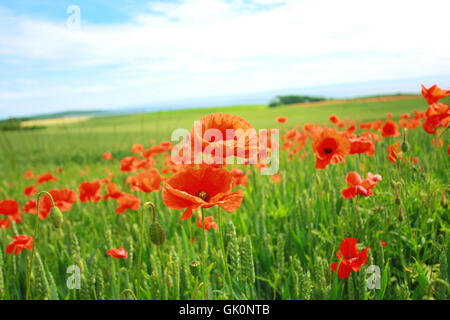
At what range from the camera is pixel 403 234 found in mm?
1424

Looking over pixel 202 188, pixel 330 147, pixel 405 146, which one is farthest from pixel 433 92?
pixel 202 188

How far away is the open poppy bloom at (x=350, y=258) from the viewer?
3.40 feet

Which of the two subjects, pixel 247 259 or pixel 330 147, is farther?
pixel 330 147

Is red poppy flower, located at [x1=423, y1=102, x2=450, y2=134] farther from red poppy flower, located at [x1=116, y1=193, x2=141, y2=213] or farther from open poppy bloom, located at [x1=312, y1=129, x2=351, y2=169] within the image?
red poppy flower, located at [x1=116, y1=193, x2=141, y2=213]

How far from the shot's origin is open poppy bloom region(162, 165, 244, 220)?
67 centimetres

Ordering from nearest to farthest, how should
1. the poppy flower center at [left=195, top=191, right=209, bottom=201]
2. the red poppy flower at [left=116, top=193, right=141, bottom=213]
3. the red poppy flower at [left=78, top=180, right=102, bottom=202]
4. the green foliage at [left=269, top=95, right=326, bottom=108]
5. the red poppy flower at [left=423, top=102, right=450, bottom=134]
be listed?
1. the poppy flower center at [left=195, top=191, right=209, bottom=201]
2. the red poppy flower at [left=423, top=102, right=450, bottom=134]
3. the red poppy flower at [left=116, top=193, right=141, bottom=213]
4. the red poppy flower at [left=78, top=180, right=102, bottom=202]
5. the green foliage at [left=269, top=95, right=326, bottom=108]

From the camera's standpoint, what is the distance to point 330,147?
4.36 ft

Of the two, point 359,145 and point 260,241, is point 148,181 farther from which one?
point 359,145

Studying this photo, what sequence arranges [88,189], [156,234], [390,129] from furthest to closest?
[390,129]
[88,189]
[156,234]

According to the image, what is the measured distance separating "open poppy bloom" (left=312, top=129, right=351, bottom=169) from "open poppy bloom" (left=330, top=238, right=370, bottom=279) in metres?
0.32

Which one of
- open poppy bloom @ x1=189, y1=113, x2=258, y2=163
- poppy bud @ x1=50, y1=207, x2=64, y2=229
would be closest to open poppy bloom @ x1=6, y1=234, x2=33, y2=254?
poppy bud @ x1=50, y1=207, x2=64, y2=229

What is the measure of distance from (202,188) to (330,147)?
0.77m
